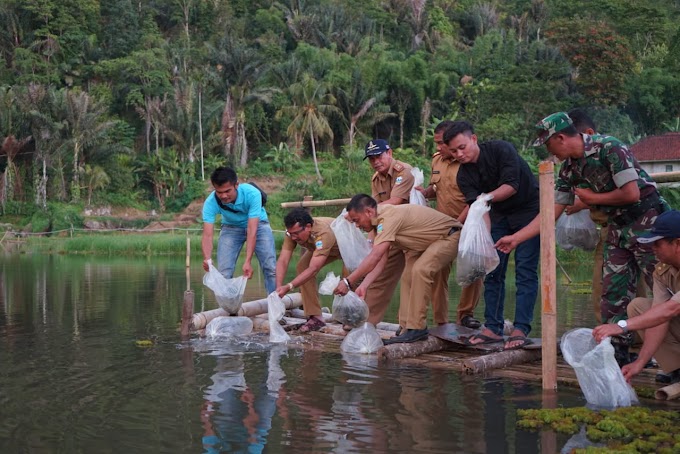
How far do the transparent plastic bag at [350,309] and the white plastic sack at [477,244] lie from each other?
1.12 m

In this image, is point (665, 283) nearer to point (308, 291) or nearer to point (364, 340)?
point (364, 340)

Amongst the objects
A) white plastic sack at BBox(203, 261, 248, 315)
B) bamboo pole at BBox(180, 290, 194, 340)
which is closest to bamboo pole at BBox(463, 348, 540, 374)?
white plastic sack at BBox(203, 261, 248, 315)

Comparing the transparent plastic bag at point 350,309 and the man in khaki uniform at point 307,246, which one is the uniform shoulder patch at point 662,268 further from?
the man in khaki uniform at point 307,246

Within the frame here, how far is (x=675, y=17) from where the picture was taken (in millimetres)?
53906

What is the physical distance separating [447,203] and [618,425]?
9.78 feet

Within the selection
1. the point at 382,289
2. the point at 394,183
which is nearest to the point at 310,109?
the point at 394,183

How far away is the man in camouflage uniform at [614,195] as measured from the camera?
5719 millimetres

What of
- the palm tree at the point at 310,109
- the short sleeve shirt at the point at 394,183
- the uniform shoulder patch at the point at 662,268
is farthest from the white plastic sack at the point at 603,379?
the palm tree at the point at 310,109

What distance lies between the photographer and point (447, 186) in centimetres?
729

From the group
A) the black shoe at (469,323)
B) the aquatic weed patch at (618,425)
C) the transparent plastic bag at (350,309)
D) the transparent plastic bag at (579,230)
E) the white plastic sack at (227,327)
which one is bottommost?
the white plastic sack at (227,327)

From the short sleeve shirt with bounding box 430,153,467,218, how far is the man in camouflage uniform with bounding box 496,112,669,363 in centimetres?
122

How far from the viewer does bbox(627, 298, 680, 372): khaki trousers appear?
5.41 m

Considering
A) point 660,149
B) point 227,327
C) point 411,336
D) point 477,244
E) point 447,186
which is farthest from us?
point 660,149

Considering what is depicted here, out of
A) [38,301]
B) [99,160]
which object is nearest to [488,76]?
[99,160]
